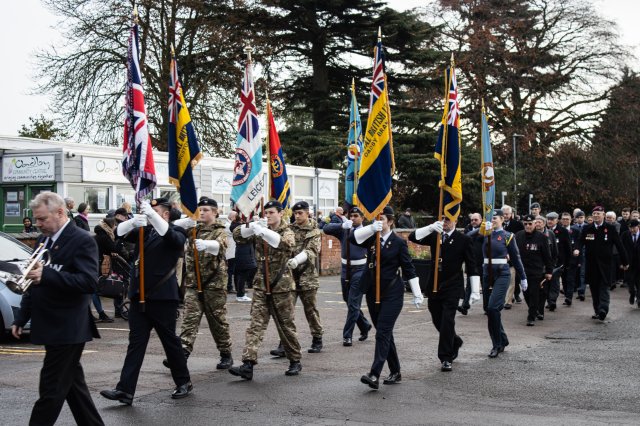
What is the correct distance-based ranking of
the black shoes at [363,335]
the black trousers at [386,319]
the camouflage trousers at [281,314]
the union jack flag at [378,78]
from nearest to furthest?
the black trousers at [386,319], the camouflage trousers at [281,314], the union jack flag at [378,78], the black shoes at [363,335]

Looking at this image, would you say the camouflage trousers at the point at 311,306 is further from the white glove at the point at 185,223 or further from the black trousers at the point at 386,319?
the white glove at the point at 185,223

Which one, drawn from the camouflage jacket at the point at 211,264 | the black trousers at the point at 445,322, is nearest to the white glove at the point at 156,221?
the camouflage jacket at the point at 211,264

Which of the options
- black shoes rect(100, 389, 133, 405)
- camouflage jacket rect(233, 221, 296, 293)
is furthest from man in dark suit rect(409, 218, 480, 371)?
black shoes rect(100, 389, 133, 405)

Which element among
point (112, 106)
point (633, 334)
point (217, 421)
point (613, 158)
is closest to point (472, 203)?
point (613, 158)

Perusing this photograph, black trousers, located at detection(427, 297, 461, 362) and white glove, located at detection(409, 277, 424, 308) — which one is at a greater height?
white glove, located at detection(409, 277, 424, 308)

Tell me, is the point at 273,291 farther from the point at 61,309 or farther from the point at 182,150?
the point at 61,309

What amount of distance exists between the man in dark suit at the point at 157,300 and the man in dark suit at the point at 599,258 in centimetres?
1029

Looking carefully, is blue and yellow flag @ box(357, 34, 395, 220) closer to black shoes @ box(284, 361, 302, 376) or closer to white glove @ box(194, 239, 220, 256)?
white glove @ box(194, 239, 220, 256)

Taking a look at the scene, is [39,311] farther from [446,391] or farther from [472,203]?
[472,203]

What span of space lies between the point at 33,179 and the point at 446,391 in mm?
15363

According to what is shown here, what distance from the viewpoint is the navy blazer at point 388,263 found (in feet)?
31.1

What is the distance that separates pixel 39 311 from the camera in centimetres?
630

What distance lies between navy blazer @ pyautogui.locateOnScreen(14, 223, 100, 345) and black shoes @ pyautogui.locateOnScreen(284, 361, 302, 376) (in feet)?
12.8

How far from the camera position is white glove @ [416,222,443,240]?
9.85 m
